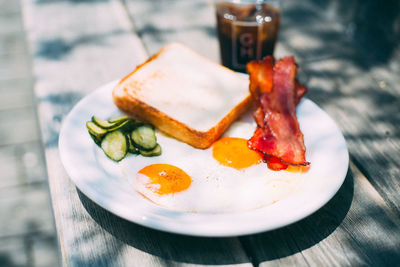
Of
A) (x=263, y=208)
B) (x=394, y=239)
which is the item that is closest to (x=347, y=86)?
(x=394, y=239)

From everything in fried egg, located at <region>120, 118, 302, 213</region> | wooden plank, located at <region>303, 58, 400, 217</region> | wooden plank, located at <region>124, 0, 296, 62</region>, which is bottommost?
wooden plank, located at <region>303, 58, 400, 217</region>

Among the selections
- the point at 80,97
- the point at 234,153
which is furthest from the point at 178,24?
the point at 234,153

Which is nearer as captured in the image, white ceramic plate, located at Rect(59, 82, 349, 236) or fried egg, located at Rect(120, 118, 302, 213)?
white ceramic plate, located at Rect(59, 82, 349, 236)

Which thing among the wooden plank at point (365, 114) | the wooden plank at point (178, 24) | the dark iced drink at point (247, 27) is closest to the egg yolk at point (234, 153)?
the wooden plank at point (365, 114)

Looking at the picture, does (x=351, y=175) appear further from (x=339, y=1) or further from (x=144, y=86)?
(x=339, y=1)

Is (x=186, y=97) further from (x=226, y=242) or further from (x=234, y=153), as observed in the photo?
(x=226, y=242)

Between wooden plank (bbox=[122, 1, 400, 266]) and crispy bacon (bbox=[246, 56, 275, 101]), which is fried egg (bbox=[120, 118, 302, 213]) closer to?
wooden plank (bbox=[122, 1, 400, 266])

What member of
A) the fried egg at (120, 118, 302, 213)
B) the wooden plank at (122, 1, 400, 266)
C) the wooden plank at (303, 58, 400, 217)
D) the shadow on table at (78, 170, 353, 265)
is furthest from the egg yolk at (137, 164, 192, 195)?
the wooden plank at (303, 58, 400, 217)
